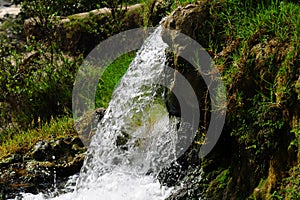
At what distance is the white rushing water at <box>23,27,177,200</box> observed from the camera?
5055mm

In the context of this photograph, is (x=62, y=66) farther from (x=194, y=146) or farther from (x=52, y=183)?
(x=194, y=146)

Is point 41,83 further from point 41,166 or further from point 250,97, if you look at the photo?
point 250,97

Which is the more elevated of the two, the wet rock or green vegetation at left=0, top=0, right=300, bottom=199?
green vegetation at left=0, top=0, right=300, bottom=199

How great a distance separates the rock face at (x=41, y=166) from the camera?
632cm

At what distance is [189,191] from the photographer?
445 centimetres

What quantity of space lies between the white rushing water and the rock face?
0.33 metres

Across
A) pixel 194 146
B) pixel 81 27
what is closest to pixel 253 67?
pixel 194 146

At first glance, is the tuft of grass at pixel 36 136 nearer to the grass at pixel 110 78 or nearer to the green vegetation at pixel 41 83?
the green vegetation at pixel 41 83

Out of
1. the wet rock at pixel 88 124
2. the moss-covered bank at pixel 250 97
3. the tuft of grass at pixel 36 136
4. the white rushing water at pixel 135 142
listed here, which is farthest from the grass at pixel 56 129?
the moss-covered bank at pixel 250 97

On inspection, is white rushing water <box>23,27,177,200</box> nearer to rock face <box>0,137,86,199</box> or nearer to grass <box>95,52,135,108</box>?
rock face <box>0,137,86,199</box>

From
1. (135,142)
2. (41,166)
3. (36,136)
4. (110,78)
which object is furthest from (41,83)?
(135,142)

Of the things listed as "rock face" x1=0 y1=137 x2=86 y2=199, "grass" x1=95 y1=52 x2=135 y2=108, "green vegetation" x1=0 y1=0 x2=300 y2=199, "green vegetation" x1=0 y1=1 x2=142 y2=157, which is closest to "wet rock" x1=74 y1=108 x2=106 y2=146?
"rock face" x1=0 y1=137 x2=86 y2=199

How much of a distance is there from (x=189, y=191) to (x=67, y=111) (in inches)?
148

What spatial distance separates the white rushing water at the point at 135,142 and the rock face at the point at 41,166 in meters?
0.33
